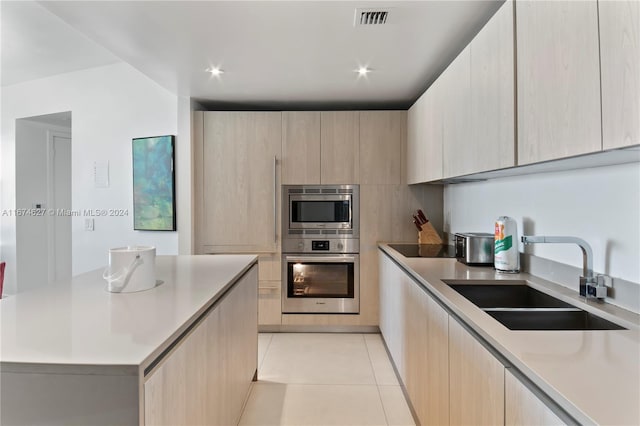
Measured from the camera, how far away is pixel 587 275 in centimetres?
146

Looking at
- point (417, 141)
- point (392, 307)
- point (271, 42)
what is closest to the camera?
point (271, 42)

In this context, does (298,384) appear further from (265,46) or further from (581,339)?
(265,46)

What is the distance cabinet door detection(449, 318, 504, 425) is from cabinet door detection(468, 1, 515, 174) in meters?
0.74

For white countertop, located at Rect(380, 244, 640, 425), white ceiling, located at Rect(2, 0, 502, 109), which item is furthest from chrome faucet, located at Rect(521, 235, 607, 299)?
white ceiling, located at Rect(2, 0, 502, 109)

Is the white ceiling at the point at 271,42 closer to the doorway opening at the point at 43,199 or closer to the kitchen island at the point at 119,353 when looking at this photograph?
the kitchen island at the point at 119,353

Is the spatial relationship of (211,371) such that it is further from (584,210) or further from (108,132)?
(108,132)

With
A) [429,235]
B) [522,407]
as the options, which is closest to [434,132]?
[429,235]

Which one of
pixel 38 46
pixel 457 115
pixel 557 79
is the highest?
pixel 38 46

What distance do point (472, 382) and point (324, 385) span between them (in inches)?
62.9

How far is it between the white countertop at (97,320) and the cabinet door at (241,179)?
6.06 ft

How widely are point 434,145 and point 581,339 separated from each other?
1.81 meters

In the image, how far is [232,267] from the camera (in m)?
2.08

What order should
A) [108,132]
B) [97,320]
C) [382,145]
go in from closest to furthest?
[97,320]
[382,145]
[108,132]

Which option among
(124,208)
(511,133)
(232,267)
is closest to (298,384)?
(232,267)
